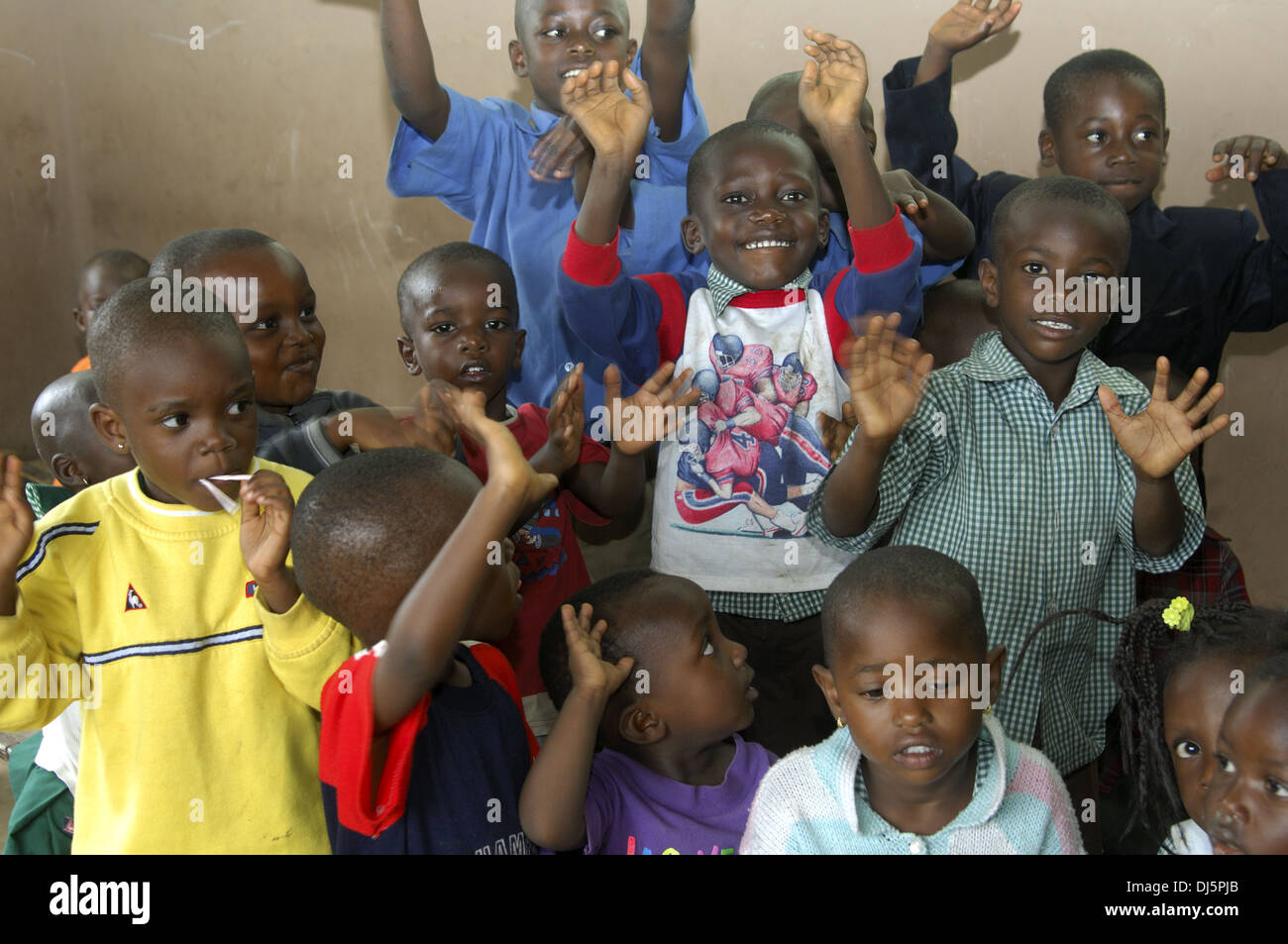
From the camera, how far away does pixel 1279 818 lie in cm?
161

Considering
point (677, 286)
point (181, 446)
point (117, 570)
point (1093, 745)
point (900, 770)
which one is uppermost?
point (677, 286)

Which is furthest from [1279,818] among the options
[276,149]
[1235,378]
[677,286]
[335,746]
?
[276,149]

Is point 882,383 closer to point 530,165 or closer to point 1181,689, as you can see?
point 1181,689

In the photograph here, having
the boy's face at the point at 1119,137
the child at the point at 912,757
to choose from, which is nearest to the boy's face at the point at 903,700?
the child at the point at 912,757

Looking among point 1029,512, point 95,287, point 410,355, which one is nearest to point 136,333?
point 410,355

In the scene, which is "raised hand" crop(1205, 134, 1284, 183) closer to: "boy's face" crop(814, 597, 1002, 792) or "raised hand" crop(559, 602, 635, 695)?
"boy's face" crop(814, 597, 1002, 792)

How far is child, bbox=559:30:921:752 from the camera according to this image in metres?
2.49

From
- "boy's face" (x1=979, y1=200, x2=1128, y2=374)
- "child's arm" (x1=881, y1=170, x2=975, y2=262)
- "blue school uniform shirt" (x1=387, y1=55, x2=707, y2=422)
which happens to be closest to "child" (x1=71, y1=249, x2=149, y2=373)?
"blue school uniform shirt" (x1=387, y1=55, x2=707, y2=422)

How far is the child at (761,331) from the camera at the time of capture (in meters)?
2.49

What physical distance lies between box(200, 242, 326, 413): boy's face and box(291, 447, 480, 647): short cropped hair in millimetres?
720

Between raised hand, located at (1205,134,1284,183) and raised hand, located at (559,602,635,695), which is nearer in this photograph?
raised hand, located at (559,602,635,695)

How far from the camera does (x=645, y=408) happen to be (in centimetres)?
236

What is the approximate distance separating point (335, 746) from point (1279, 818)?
1268mm

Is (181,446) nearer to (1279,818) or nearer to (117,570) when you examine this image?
(117,570)
